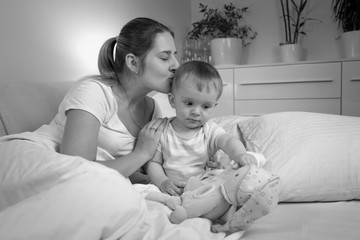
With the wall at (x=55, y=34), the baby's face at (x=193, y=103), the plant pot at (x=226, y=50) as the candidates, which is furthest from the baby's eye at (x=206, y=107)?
the plant pot at (x=226, y=50)

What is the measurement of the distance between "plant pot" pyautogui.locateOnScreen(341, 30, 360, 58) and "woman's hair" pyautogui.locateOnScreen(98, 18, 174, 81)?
2.05 m

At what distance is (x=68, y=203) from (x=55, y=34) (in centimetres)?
138

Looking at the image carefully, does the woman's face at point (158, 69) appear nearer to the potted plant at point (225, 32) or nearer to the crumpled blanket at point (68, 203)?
the crumpled blanket at point (68, 203)

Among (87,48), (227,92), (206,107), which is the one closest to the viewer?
(206,107)

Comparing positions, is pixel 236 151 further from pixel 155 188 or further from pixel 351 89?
pixel 351 89

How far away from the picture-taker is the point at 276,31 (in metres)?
3.33

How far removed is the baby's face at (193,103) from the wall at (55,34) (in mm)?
836

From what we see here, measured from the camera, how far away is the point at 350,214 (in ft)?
3.29

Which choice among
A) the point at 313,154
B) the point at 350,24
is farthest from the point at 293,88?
the point at 313,154

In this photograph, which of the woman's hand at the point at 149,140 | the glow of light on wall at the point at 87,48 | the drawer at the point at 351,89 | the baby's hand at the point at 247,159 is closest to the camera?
the baby's hand at the point at 247,159

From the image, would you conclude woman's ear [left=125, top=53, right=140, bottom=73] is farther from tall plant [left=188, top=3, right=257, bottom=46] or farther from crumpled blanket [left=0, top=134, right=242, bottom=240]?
tall plant [left=188, top=3, right=257, bottom=46]

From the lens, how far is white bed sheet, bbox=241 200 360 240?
833 millimetres

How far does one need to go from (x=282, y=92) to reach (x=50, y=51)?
1.89 metres

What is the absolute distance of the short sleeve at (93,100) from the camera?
108cm
